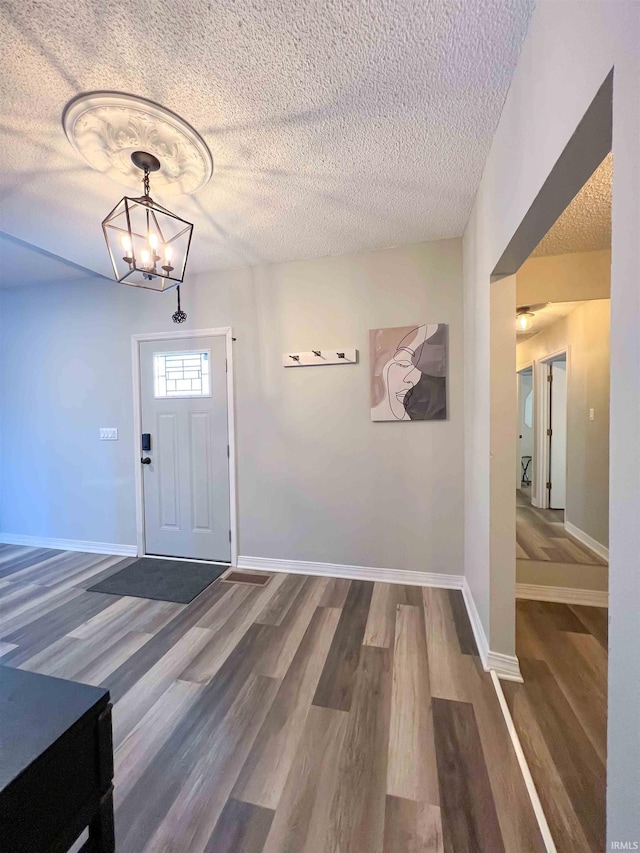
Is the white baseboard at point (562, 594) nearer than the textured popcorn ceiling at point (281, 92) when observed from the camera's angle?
No

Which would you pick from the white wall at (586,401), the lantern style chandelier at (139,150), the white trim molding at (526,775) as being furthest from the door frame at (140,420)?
the white wall at (586,401)

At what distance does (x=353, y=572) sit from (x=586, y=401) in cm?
212

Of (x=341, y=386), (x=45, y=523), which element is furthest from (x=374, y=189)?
(x=45, y=523)

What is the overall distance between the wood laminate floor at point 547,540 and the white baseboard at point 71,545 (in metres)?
3.34

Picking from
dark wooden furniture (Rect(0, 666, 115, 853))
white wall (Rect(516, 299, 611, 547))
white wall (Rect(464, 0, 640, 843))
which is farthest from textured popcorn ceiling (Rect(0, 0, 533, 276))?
dark wooden furniture (Rect(0, 666, 115, 853))

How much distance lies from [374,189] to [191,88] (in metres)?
0.99

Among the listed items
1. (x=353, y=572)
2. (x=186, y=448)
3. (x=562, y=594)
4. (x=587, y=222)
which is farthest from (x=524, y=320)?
(x=186, y=448)

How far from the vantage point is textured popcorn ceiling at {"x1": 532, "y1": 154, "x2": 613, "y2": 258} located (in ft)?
5.02

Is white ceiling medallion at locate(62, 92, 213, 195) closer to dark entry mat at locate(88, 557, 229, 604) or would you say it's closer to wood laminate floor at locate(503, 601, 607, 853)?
dark entry mat at locate(88, 557, 229, 604)

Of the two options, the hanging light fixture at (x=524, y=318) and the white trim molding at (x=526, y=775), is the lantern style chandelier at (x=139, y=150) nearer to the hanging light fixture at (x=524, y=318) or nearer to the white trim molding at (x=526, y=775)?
the hanging light fixture at (x=524, y=318)

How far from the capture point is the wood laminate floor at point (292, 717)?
1.00 metres

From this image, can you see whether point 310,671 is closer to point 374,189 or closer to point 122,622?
point 122,622

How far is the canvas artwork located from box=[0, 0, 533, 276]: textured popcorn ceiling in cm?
78

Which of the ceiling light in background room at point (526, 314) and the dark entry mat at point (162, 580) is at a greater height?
the ceiling light in background room at point (526, 314)
